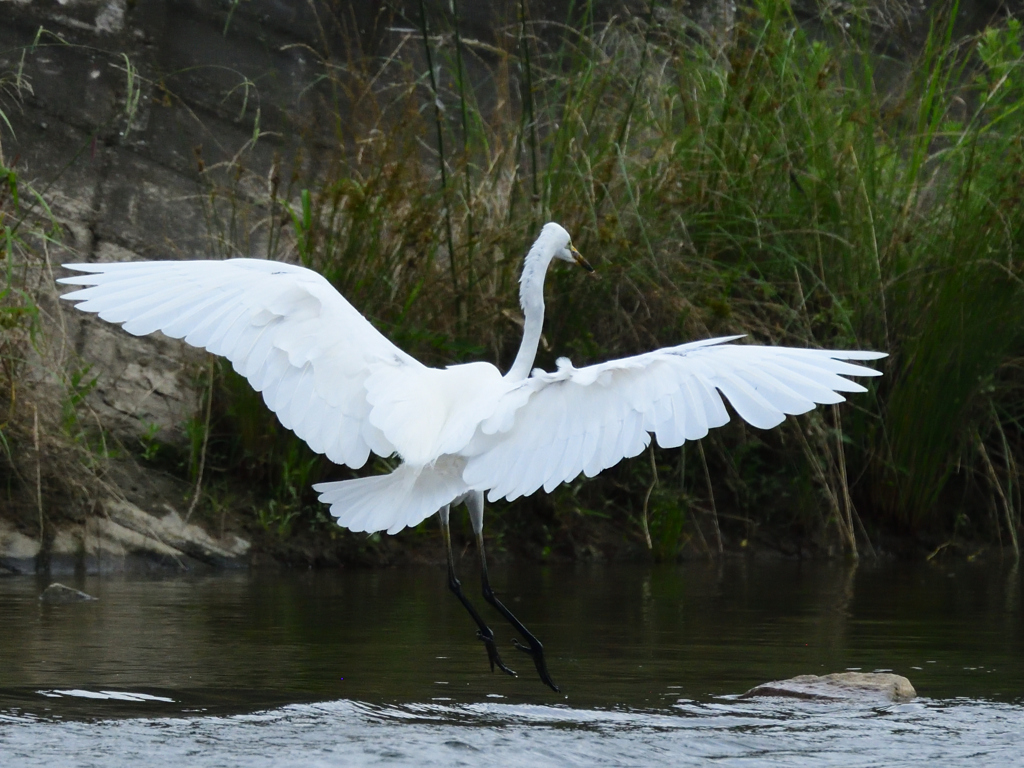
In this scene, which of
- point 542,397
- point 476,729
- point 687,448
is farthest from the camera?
point 687,448

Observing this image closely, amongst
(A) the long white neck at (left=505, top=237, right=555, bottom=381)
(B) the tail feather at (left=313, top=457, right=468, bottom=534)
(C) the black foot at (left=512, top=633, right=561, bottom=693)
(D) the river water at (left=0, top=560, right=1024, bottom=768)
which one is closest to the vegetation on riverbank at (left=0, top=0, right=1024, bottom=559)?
(D) the river water at (left=0, top=560, right=1024, bottom=768)

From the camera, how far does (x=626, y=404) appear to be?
3.61 metres

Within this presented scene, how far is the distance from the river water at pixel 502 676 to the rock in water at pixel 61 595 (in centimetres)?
7

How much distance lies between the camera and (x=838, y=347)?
20.7ft

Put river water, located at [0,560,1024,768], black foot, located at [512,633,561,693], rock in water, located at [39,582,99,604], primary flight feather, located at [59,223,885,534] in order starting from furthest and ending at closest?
rock in water, located at [39,582,99,604]
black foot, located at [512,633,561,693]
primary flight feather, located at [59,223,885,534]
river water, located at [0,560,1024,768]

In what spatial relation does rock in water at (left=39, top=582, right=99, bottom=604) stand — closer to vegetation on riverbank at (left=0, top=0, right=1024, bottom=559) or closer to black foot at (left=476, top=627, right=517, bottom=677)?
vegetation on riverbank at (left=0, top=0, right=1024, bottom=559)

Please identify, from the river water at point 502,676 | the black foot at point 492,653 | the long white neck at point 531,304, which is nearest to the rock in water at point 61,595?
the river water at point 502,676

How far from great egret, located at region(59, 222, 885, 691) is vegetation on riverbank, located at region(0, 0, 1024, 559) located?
5.94ft

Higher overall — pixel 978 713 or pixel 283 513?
pixel 283 513

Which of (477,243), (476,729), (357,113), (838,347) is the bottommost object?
(476,729)

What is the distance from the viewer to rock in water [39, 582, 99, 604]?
15.9ft

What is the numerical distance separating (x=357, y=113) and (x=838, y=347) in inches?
89.6

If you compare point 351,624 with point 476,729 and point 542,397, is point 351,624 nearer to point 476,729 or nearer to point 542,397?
point 542,397

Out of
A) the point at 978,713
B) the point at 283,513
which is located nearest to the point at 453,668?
the point at 978,713
